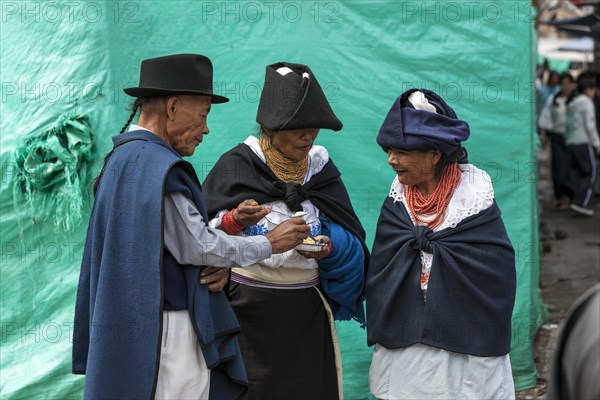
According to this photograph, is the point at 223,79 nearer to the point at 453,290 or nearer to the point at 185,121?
the point at 185,121

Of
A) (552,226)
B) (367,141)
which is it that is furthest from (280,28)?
(552,226)

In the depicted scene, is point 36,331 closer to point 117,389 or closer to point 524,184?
point 117,389

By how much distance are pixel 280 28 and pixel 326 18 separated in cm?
27

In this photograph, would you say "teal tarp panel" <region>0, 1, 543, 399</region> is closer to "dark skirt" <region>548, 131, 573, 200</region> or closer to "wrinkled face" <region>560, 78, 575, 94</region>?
"dark skirt" <region>548, 131, 573, 200</region>

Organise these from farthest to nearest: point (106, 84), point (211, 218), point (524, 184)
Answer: point (524, 184)
point (106, 84)
point (211, 218)

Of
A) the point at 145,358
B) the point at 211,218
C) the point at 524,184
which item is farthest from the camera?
the point at 524,184

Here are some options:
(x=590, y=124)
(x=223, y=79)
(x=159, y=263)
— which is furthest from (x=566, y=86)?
(x=159, y=263)

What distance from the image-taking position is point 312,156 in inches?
164

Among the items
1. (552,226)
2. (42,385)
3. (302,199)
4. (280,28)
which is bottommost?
(552,226)

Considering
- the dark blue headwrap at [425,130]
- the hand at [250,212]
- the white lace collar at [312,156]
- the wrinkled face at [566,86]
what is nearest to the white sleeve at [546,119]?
the wrinkled face at [566,86]

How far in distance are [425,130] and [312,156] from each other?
2.19 feet

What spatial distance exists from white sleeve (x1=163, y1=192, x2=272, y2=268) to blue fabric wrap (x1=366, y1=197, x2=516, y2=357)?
0.82m

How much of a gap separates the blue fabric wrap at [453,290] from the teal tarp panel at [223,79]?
4.89 feet

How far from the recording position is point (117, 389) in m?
3.20
